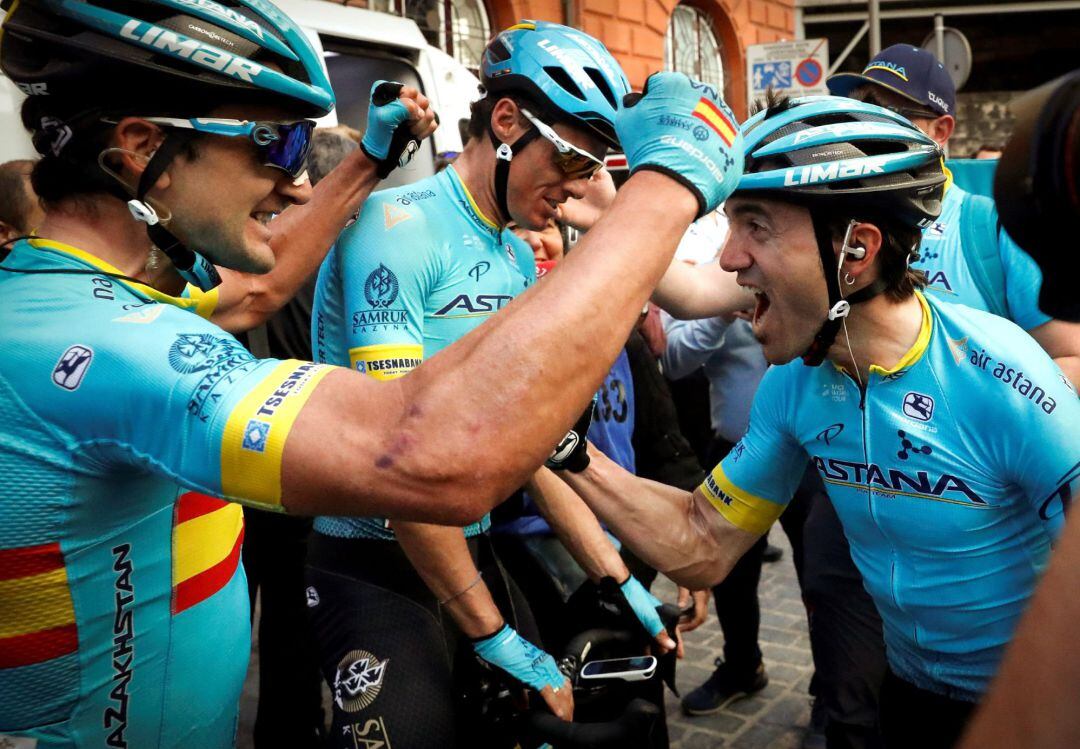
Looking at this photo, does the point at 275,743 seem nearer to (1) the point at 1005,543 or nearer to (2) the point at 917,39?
(1) the point at 1005,543

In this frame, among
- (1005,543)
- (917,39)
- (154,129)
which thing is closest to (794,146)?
(1005,543)

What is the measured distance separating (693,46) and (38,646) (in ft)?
54.2

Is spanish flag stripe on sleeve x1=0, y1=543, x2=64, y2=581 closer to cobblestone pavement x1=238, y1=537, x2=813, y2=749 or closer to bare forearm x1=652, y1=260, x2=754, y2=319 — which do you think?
bare forearm x1=652, y1=260, x2=754, y2=319

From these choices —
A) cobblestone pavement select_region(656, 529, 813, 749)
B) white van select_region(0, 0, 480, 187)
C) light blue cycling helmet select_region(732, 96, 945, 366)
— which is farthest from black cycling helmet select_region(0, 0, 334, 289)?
white van select_region(0, 0, 480, 187)

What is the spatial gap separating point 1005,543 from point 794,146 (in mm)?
1087

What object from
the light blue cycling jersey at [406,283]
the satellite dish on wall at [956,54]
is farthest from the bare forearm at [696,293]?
the satellite dish on wall at [956,54]

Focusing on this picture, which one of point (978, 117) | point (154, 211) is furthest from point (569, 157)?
point (978, 117)

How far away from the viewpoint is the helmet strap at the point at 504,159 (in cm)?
279

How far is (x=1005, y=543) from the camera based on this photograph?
2119mm

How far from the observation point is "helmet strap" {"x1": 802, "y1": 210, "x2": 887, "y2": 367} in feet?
7.57

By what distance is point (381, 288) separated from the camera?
2490 millimetres

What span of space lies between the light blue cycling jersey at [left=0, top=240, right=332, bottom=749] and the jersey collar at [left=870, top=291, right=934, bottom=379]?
1.48 m

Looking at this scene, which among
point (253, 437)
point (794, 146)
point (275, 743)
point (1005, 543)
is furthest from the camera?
point (275, 743)

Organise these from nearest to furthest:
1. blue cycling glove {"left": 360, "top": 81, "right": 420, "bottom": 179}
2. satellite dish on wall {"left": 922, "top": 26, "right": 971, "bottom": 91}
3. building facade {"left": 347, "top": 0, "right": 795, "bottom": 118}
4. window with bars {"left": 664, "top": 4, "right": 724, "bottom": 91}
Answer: blue cycling glove {"left": 360, "top": 81, "right": 420, "bottom": 179}, satellite dish on wall {"left": 922, "top": 26, "right": 971, "bottom": 91}, building facade {"left": 347, "top": 0, "right": 795, "bottom": 118}, window with bars {"left": 664, "top": 4, "right": 724, "bottom": 91}
